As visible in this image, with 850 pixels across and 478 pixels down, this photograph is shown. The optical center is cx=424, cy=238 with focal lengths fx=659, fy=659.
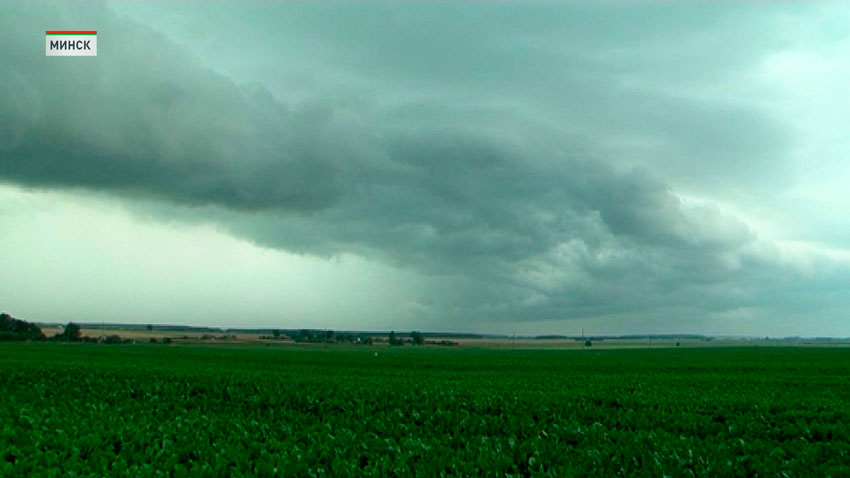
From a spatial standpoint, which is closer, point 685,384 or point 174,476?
point 174,476

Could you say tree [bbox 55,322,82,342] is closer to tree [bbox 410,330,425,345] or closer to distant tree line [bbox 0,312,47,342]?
distant tree line [bbox 0,312,47,342]

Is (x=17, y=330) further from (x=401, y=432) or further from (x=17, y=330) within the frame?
(x=401, y=432)

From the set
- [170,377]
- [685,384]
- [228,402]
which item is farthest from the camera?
[685,384]

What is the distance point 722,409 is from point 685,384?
15336mm

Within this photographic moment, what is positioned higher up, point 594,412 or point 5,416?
point 5,416

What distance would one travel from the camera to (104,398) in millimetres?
23906

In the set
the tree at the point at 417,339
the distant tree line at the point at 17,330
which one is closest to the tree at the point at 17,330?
the distant tree line at the point at 17,330

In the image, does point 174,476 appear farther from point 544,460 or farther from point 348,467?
point 544,460

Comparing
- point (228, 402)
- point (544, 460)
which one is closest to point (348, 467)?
point (544, 460)

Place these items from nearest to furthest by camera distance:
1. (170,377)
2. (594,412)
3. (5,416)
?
(5,416) → (594,412) → (170,377)

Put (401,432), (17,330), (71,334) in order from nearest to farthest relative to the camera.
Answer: (401,432) < (17,330) < (71,334)

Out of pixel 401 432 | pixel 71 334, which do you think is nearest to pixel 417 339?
pixel 71 334

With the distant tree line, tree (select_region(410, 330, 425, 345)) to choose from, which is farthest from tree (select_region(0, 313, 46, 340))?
tree (select_region(410, 330, 425, 345))

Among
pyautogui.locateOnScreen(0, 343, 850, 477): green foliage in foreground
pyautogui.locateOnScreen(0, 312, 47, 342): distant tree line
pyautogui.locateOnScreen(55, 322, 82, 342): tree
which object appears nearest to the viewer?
pyautogui.locateOnScreen(0, 343, 850, 477): green foliage in foreground
